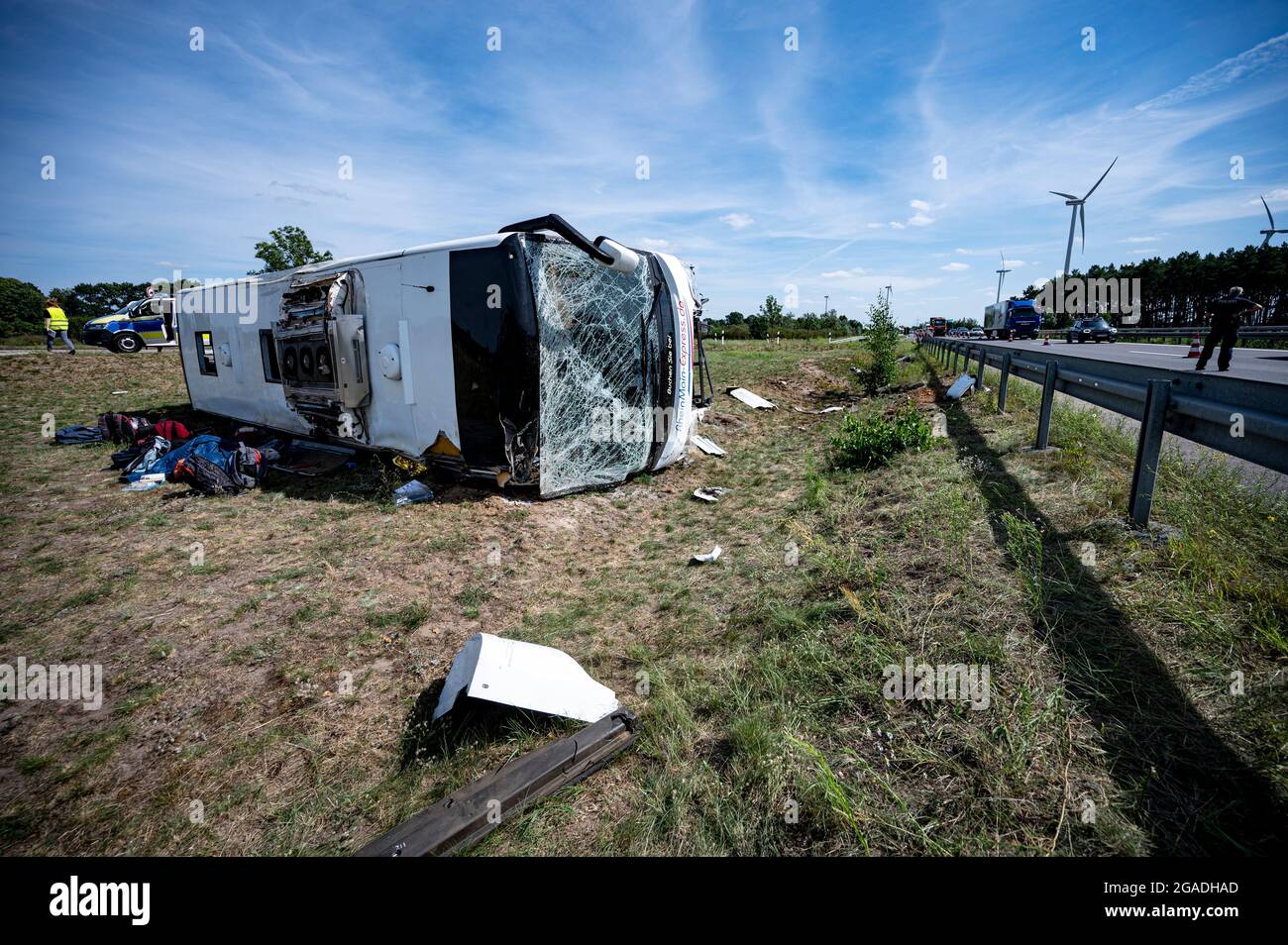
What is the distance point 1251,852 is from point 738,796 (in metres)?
1.44

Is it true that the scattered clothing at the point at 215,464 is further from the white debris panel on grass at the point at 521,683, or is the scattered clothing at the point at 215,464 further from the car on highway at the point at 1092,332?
the car on highway at the point at 1092,332

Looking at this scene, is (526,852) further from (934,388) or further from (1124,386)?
(934,388)

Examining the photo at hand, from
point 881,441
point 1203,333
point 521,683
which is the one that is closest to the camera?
point 521,683

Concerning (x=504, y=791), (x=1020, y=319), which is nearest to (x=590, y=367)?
(x=504, y=791)

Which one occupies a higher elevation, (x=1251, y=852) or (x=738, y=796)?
(x=1251, y=852)

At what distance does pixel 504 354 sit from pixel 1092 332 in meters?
34.9

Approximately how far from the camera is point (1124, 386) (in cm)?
363

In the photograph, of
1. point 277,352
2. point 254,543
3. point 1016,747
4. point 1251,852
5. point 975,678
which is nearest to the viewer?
point 1251,852

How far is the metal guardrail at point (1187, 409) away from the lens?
90.3 inches

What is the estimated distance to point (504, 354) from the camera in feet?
17.6
